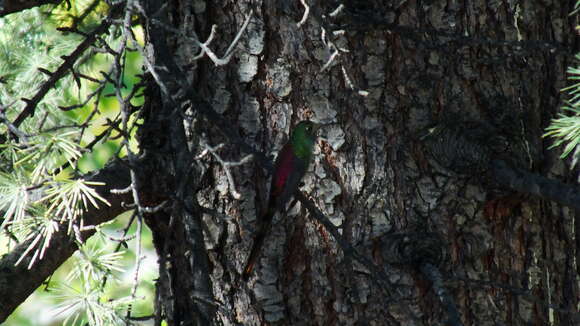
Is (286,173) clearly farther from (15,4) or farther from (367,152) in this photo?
(15,4)

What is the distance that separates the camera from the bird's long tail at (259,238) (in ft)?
5.59

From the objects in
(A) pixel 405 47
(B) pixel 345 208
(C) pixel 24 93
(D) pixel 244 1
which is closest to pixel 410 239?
(B) pixel 345 208

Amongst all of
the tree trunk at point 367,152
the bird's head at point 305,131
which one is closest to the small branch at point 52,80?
the tree trunk at point 367,152

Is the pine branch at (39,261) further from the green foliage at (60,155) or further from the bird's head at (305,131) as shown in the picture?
the bird's head at (305,131)

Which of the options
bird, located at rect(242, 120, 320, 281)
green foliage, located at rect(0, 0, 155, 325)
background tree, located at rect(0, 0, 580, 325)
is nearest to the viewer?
green foliage, located at rect(0, 0, 155, 325)

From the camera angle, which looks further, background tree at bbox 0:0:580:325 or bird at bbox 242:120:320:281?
background tree at bbox 0:0:580:325

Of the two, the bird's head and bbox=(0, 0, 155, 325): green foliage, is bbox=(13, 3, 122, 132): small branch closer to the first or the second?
bbox=(0, 0, 155, 325): green foliage

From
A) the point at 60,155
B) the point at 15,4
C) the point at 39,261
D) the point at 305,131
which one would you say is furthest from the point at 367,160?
the point at 15,4

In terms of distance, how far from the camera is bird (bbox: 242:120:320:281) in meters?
1.61

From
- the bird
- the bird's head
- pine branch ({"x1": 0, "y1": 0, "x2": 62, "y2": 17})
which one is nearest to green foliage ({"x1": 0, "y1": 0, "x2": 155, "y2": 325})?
pine branch ({"x1": 0, "y1": 0, "x2": 62, "y2": 17})

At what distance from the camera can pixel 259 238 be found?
1.71 m

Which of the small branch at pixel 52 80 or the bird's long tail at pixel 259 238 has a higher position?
the small branch at pixel 52 80

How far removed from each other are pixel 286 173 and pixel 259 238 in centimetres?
19

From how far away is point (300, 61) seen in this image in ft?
5.76
